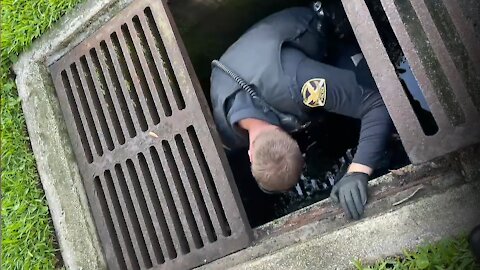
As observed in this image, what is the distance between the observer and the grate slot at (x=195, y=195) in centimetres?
209

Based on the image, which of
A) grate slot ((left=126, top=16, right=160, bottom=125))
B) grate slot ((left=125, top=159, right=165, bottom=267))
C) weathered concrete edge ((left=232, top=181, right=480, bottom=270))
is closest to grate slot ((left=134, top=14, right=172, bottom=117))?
grate slot ((left=126, top=16, right=160, bottom=125))

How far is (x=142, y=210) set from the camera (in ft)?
7.30

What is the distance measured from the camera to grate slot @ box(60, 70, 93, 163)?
2367 mm

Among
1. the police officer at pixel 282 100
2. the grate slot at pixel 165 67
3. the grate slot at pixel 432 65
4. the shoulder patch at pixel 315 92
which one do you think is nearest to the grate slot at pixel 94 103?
the grate slot at pixel 165 67

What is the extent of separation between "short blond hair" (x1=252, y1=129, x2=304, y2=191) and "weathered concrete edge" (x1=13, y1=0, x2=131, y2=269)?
0.72 meters

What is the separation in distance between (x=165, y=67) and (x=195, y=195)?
46 cm

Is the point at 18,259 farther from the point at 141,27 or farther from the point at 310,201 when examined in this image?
the point at 310,201

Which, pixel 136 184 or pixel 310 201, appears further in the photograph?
pixel 310 201

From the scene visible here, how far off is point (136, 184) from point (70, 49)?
2.00ft

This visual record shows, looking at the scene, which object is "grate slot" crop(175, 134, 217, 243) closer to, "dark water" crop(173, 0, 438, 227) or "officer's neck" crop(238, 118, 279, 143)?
"officer's neck" crop(238, 118, 279, 143)

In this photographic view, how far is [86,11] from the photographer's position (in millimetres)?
2357

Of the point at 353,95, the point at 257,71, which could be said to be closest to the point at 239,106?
the point at 257,71

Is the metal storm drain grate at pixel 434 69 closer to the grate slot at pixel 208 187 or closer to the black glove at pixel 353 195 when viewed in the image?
the black glove at pixel 353 195

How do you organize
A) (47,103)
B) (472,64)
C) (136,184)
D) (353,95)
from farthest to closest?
(47,103) < (136,184) < (353,95) < (472,64)
